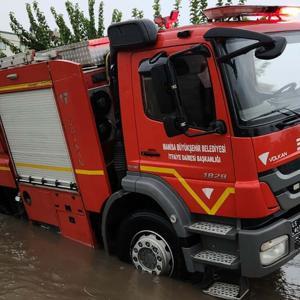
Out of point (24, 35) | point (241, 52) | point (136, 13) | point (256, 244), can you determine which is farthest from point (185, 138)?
point (24, 35)

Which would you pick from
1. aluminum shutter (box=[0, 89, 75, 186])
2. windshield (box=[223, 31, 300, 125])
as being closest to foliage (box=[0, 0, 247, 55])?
aluminum shutter (box=[0, 89, 75, 186])

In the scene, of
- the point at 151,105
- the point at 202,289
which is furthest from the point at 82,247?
the point at 151,105

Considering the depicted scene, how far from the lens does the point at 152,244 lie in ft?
13.8

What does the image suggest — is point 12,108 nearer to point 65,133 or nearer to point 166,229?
point 65,133

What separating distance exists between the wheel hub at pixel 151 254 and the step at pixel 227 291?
1.46ft

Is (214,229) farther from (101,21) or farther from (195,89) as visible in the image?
(101,21)

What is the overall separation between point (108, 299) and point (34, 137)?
Result: 2.16m

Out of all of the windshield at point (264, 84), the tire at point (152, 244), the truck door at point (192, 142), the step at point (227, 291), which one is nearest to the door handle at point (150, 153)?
the truck door at point (192, 142)

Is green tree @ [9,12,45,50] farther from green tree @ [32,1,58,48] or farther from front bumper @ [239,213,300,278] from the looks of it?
front bumper @ [239,213,300,278]

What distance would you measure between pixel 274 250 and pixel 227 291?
1.94ft

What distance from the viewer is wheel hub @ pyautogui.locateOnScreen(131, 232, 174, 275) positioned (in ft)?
13.6

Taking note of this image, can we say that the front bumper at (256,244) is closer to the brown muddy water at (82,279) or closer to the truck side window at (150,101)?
the brown muddy water at (82,279)

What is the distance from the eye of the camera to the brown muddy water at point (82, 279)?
13.5ft

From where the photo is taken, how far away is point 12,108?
546 cm
